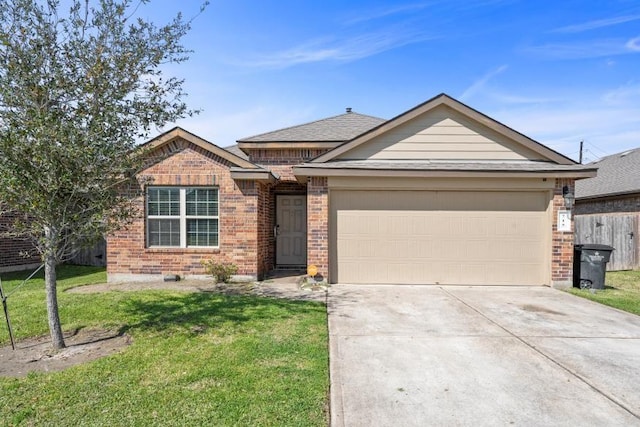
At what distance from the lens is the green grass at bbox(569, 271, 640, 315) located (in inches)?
276

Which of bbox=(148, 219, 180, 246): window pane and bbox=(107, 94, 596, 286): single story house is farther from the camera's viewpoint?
bbox=(148, 219, 180, 246): window pane

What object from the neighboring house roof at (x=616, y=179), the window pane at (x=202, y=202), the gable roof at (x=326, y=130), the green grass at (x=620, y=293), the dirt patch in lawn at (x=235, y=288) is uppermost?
the gable roof at (x=326, y=130)

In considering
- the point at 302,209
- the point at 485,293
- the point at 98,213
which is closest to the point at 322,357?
the point at 98,213

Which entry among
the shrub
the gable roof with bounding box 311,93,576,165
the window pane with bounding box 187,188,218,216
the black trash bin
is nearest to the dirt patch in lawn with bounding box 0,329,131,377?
the shrub

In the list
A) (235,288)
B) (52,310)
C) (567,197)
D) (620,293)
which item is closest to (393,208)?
(567,197)

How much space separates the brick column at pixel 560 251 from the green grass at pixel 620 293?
0.35m

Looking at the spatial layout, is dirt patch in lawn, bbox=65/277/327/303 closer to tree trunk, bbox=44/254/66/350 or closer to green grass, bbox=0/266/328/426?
green grass, bbox=0/266/328/426

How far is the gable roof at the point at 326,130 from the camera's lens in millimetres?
11078

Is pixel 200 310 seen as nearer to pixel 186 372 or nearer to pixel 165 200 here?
pixel 186 372

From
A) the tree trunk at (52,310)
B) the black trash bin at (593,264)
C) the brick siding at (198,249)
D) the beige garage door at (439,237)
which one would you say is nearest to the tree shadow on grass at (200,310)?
the tree trunk at (52,310)

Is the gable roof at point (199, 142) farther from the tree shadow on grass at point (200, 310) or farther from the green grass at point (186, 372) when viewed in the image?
the green grass at point (186, 372)

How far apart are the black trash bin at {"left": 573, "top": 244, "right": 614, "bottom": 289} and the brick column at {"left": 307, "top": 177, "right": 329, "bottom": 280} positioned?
6.18 metres

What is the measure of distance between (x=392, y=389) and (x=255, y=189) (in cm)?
635

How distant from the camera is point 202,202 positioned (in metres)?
8.95
